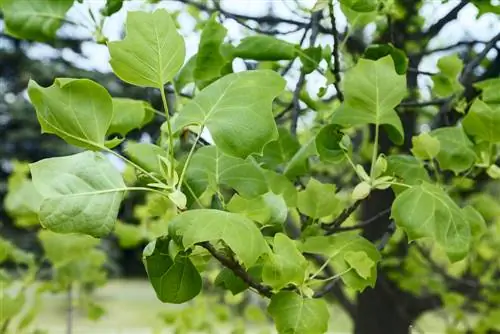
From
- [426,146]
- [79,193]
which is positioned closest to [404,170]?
[426,146]

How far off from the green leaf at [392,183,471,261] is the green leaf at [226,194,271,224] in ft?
0.27

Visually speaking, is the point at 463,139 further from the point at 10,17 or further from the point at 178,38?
the point at 10,17

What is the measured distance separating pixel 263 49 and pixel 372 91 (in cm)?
13

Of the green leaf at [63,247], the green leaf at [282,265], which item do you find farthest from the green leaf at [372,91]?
the green leaf at [63,247]

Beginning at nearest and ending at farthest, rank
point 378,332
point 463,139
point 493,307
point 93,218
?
point 93,218
point 463,139
point 378,332
point 493,307

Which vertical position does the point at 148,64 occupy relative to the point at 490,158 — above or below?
above

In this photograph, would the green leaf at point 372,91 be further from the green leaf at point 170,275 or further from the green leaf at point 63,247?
the green leaf at point 63,247

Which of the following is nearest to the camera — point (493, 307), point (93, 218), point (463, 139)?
point (93, 218)

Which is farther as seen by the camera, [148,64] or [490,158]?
[490,158]

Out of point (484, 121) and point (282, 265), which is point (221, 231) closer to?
point (282, 265)

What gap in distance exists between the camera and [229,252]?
17.1 inches

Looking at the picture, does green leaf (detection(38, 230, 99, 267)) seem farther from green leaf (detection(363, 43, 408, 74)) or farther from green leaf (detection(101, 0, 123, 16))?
green leaf (detection(363, 43, 408, 74))

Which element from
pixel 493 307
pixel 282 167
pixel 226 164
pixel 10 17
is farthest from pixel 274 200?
pixel 493 307

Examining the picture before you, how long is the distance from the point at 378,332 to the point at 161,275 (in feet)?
3.35
